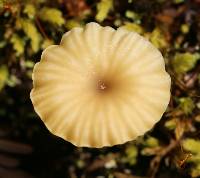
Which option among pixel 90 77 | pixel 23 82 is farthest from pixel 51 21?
pixel 90 77

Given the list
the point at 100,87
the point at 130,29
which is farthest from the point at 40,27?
the point at 100,87

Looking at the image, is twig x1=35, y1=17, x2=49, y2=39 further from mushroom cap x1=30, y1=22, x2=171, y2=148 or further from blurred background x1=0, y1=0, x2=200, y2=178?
mushroom cap x1=30, y1=22, x2=171, y2=148

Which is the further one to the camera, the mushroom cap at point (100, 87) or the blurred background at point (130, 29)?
the blurred background at point (130, 29)

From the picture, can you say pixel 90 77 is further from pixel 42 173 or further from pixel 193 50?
pixel 42 173

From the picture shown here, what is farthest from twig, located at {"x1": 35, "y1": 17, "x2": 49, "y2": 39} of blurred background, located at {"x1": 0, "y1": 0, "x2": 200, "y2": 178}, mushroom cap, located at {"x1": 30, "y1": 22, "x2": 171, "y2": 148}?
mushroom cap, located at {"x1": 30, "y1": 22, "x2": 171, "y2": 148}

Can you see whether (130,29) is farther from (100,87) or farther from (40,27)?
(100,87)

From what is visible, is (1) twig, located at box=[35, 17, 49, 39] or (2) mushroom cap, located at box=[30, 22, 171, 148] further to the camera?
(1) twig, located at box=[35, 17, 49, 39]

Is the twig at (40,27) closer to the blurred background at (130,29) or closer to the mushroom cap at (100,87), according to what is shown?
the blurred background at (130,29)

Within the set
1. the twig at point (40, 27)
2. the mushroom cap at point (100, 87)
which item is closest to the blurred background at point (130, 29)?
the twig at point (40, 27)
